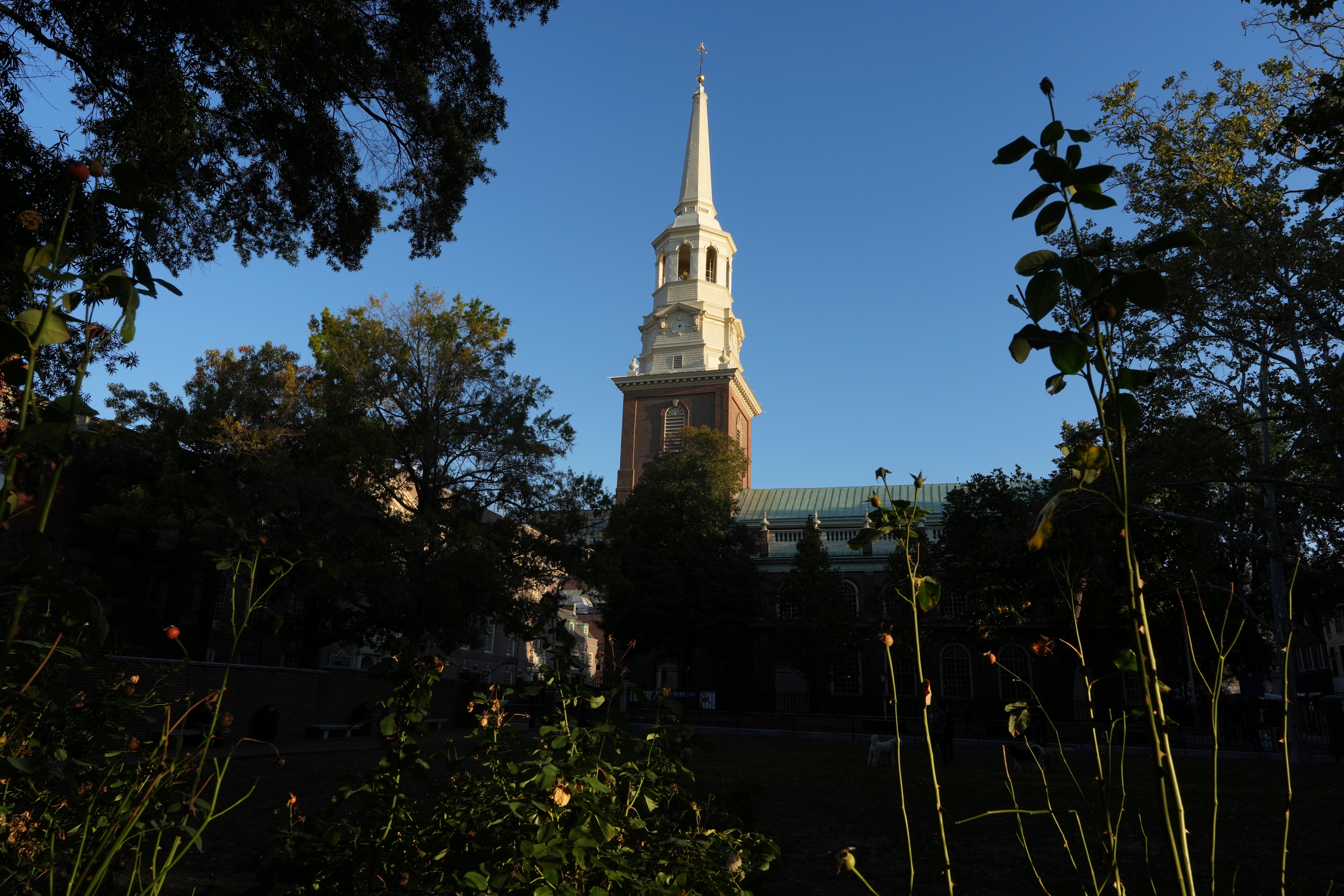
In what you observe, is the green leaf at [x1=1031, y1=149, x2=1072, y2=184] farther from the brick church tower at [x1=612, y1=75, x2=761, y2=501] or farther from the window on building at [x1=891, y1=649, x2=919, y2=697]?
the brick church tower at [x1=612, y1=75, x2=761, y2=501]

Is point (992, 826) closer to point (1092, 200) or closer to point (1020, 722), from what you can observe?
point (1020, 722)

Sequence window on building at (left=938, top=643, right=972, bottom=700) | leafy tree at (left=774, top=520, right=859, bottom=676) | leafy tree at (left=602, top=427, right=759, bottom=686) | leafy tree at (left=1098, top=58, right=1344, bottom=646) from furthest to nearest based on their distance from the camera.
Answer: window on building at (left=938, top=643, right=972, bottom=700) → leafy tree at (left=774, top=520, right=859, bottom=676) → leafy tree at (left=602, top=427, right=759, bottom=686) → leafy tree at (left=1098, top=58, right=1344, bottom=646)

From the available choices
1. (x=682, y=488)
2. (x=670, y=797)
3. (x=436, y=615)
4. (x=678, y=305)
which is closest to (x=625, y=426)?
(x=678, y=305)

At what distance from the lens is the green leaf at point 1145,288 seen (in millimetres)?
1491

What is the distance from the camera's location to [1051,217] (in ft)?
5.20

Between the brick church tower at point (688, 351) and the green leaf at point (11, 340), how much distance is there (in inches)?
1983

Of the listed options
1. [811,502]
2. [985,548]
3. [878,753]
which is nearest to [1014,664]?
[811,502]

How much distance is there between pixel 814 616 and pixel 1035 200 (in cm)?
4491

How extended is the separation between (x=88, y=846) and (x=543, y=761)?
6.45 ft

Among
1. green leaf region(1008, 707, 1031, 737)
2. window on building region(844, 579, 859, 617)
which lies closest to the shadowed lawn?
green leaf region(1008, 707, 1031, 737)

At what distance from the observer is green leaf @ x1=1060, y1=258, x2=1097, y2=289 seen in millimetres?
1479

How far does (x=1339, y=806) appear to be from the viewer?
1288 cm

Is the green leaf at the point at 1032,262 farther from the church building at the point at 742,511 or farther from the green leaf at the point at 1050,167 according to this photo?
the church building at the point at 742,511

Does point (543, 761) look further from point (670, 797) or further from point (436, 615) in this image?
point (436, 615)
